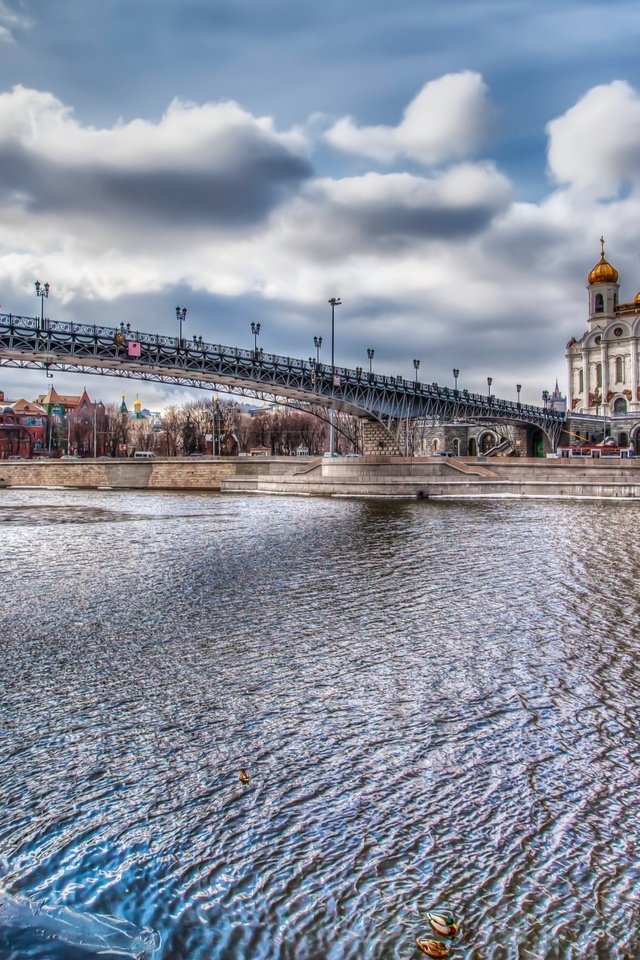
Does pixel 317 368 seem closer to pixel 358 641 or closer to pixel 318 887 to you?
pixel 358 641

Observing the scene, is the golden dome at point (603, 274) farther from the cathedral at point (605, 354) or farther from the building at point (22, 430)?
the building at point (22, 430)

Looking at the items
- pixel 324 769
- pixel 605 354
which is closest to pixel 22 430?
pixel 605 354

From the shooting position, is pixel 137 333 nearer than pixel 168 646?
No

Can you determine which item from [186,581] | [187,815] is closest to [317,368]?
[186,581]

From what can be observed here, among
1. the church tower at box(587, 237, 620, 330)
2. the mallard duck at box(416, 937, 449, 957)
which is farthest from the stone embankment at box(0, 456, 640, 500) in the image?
the church tower at box(587, 237, 620, 330)

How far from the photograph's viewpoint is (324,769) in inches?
177

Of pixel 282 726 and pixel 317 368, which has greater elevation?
pixel 317 368

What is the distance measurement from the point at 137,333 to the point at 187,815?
45.8 meters

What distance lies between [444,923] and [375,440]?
58.0 meters

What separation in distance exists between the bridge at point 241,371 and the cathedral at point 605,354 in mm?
29424

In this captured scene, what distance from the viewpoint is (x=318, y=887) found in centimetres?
331

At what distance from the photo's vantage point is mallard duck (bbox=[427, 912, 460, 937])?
300cm

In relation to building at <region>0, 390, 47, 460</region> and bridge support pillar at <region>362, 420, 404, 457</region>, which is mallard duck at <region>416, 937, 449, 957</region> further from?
building at <region>0, 390, 47, 460</region>

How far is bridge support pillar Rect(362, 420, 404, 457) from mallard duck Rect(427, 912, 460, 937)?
5624cm
